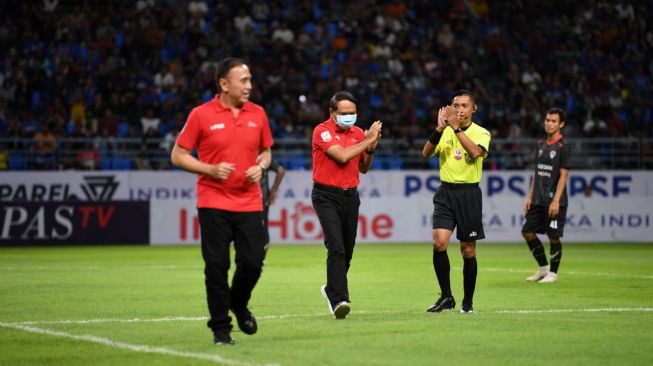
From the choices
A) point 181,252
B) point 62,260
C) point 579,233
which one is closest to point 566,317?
point 62,260

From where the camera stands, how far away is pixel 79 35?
108 ft

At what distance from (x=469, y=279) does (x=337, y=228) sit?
160 cm

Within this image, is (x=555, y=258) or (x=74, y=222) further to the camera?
(x=74, y=222)

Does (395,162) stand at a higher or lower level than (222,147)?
lower

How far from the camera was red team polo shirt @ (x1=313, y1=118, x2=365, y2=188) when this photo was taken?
11906 millimetres

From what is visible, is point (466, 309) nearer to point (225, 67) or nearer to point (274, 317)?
point (274, 317)

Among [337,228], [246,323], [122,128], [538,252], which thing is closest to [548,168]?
[538,252]

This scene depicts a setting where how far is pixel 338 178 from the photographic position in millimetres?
11945

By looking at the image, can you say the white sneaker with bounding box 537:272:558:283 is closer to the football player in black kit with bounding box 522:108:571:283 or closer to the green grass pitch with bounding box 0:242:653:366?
the football player in black kit with bounding box 522:108:571:283

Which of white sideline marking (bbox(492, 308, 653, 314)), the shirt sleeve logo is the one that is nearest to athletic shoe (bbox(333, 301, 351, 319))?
the shirt sleeve logo

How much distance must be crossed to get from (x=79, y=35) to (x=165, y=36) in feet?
8.25

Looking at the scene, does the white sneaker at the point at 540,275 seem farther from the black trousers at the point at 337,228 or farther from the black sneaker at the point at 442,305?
the black trousers at the point at 337,228

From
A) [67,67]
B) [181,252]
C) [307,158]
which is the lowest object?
[181,252]

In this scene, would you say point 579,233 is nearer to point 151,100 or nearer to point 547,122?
point 151,100
